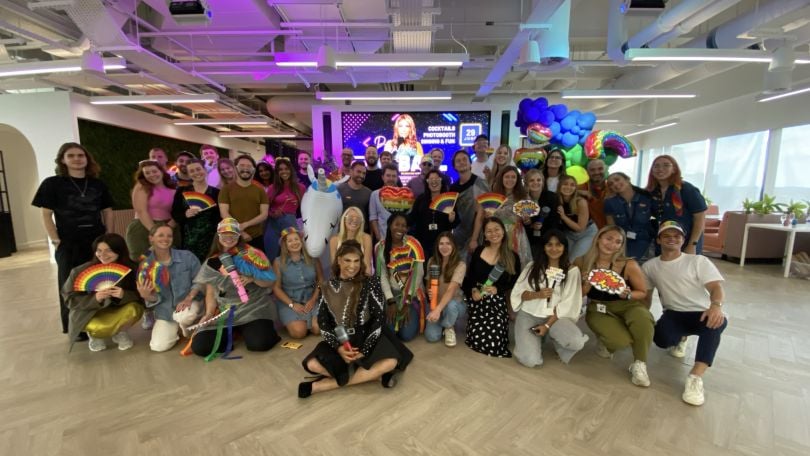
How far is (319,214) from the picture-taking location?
3102 millimetres

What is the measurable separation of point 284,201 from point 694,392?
3.62 m

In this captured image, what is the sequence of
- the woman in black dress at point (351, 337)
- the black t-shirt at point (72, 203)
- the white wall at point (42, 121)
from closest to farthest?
the woman in black dress at point (351, 337)
the black t-shirt at point (72, 203)
the white wall at point (42, 121)

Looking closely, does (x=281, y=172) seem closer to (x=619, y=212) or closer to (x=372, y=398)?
(x=372, y=398)

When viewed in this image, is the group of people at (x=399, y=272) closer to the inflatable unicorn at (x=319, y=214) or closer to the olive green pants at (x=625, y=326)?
the olive green pants at (x=625, y=326)

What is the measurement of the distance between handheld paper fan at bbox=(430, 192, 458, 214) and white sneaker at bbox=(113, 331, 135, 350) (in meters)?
2.75

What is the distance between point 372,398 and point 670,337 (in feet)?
6.83

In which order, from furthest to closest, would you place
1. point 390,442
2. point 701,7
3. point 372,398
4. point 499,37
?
point 499,37 → point 701,7 → point 372,398 → point 390,442

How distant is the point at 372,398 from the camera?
7.05ft

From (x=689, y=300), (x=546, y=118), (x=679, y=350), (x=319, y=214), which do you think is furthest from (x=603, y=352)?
(x=546, y=118)

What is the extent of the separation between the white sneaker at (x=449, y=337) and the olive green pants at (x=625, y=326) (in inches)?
40.1

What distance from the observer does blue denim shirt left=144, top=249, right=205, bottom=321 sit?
9.29 ft

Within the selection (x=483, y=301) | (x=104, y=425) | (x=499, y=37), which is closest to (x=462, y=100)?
(x=499, y=37)

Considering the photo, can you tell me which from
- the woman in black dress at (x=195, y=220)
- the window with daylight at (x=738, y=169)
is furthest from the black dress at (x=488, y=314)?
the window with daylight at (x=738, y=169)

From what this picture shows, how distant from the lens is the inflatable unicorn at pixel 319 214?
307 centimetres
